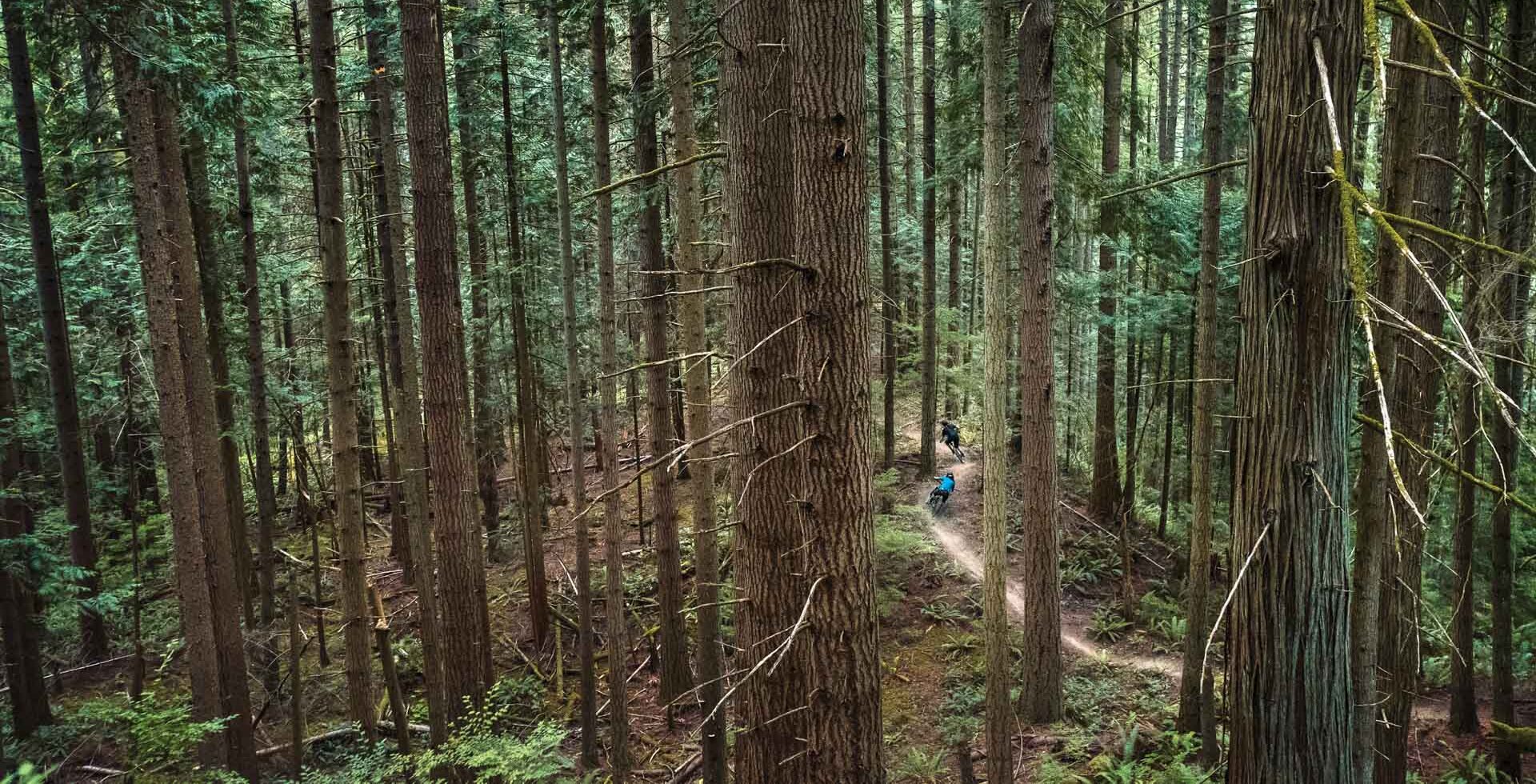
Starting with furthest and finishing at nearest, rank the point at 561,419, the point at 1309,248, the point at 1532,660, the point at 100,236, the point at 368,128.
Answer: the point at 561,419 → the point at 368,128 → the point at 100,236 → the point at 1532,660 → the point at 1309,248

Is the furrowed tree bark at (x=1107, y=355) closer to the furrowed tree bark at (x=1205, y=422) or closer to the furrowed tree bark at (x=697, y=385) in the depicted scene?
the furrowed tree bark at (x=1205, y=422)

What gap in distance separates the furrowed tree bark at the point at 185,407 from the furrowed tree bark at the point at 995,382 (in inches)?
303

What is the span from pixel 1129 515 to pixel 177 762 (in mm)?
15170

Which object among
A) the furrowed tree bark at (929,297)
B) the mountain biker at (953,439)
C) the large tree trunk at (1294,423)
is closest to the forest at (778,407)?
the large tree trunk at (1294,423)

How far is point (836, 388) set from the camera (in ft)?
12.9

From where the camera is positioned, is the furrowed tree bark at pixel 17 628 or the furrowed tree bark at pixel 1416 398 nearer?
the furrowed tree bark at pixel 1416 398

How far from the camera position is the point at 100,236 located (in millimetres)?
12727

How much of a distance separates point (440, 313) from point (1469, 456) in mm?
9907

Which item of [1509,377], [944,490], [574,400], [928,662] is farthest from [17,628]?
→ [1509,377]

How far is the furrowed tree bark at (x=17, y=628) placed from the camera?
360 inches

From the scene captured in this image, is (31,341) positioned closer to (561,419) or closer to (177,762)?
(177,762)

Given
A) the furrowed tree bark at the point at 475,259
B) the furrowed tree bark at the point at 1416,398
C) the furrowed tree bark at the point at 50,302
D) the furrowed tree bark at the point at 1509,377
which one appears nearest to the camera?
the furrowed tree bark at the point at 1416,398

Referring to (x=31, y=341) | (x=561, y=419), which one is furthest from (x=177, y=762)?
(x=561, y=419)

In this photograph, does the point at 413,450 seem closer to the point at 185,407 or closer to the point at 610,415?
the point at 610,415
